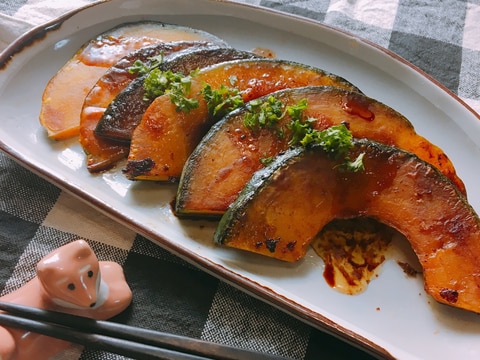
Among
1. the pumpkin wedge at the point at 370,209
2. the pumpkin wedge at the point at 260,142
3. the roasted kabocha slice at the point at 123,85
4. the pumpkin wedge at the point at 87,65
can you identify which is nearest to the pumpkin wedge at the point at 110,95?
the roasted kabocha slice at the point at 123,85

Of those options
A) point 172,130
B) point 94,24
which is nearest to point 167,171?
point 172,130

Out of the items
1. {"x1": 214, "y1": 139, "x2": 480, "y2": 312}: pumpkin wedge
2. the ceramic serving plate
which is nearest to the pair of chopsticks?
the ceramic serving plate

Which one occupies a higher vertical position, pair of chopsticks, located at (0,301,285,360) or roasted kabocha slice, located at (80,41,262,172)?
roasted kabocha slice, located at (80,41,262,172)

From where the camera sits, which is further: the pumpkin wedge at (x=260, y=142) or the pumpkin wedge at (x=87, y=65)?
the pumpkin wedge at (x=87, y=65)

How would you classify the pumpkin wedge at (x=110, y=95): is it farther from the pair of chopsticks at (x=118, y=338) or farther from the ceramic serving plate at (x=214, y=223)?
the pair of chopsticks at (x=118, y=338)

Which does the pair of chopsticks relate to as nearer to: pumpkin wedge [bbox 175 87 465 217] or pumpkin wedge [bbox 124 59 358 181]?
pumpkin wedge [bbox 175 87 465 217]
